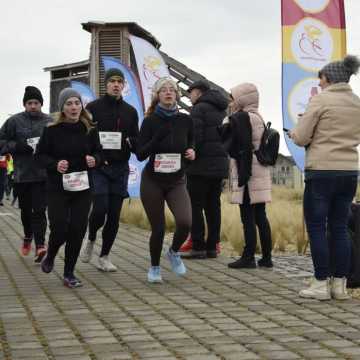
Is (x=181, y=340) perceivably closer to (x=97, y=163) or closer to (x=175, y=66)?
(x=97, y=163)

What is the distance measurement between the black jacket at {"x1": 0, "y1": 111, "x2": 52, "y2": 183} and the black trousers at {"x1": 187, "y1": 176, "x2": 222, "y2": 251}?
5.64 feet

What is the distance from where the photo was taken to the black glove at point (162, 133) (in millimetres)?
7469

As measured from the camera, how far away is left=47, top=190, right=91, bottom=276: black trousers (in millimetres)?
7371

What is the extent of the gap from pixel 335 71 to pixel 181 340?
273cm

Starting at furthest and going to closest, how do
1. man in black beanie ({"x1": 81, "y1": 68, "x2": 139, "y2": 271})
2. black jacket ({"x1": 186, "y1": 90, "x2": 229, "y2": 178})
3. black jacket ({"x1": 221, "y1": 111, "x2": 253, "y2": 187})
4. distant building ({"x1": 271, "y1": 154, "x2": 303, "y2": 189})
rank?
distant building ({"x1": 271, "y1": 154, "x2": 303, "y2": 189}) < black jacket ({"x1": 186, "y1": 90, "x2": 229, "y2": 178}) < black jacket ({"x1": 221, "y1": 111, "x2": 253, "y2": 187}) < man in black beanie ({"x1": 81, "y1": 68, "x2": 139, "y2": 271})

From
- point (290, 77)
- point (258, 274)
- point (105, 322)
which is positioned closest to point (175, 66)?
point (290, 77)

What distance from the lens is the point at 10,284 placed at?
7.58m

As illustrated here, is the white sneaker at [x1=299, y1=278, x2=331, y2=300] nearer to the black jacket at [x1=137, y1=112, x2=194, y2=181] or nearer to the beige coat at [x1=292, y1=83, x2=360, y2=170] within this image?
the beige coat at [x1=292, y1=83, x2=360, y2=170]

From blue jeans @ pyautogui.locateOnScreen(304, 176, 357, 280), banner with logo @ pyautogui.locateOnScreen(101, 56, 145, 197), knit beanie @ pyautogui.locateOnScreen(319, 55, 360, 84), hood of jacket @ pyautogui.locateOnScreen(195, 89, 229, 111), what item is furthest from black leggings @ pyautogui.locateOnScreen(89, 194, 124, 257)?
banner with logo @ pyautogui.locateOnScreen(101, 56, 145, 197)

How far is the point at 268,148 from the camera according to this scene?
8375mm

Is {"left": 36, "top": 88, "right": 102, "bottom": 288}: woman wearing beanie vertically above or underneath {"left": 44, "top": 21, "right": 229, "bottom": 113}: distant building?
underneath

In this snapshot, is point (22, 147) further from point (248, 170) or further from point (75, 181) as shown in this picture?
point (248, 170)

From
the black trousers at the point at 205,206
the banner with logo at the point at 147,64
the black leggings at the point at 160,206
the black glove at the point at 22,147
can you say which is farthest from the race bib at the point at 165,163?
the banner with logo at the point at 147,64

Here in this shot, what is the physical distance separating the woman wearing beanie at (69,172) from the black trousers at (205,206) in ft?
6.99
